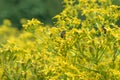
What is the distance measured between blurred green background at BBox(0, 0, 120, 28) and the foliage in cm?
1203

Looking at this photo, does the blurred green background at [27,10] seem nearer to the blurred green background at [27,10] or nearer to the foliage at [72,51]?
the blurred green background at [27,10]

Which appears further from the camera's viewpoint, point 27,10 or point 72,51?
point 27,10

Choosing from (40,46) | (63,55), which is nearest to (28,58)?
(40,46)

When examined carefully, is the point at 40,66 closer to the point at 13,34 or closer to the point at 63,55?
the point at 63,55

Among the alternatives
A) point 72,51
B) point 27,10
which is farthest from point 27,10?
point 72,51

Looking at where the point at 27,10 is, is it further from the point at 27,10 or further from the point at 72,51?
the point at 72,51

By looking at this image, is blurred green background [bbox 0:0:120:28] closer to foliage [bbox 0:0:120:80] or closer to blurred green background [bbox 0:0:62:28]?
blurred green background [bbox 0:0:62:28]

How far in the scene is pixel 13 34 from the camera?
1193 cm

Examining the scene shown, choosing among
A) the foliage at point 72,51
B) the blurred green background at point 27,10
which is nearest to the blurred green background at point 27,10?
the blurred green background at point 27,10

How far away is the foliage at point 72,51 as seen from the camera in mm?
4211

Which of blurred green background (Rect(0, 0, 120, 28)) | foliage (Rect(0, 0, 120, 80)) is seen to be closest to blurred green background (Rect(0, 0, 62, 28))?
blurred green background (Rect(0, 0, 120, 28))

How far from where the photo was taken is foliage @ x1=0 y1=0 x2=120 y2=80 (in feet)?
13.8

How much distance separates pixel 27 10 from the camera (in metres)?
17.7

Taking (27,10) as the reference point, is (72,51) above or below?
below
